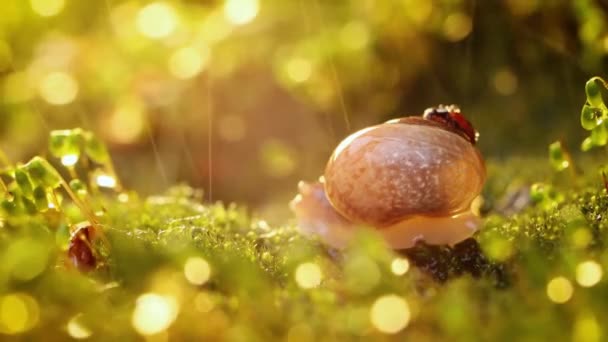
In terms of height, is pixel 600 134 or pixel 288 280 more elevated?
pixel 600 134

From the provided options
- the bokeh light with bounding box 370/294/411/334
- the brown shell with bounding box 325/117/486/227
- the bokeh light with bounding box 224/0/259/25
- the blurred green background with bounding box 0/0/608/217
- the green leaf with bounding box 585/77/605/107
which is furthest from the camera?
the bokeh light with bounding box 224/0/259/25

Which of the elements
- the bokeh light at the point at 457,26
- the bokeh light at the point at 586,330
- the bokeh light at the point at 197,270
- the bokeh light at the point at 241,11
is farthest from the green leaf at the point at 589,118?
the bokeh light at the point at 241,11

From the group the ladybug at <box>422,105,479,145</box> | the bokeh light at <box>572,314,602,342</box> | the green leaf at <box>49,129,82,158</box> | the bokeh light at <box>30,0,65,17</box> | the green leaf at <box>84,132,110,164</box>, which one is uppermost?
the bokeh light at <box>30,0,65,17</box>

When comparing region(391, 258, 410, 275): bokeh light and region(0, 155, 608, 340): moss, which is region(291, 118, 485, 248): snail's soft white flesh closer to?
region(0, 155, 608, 340): moss

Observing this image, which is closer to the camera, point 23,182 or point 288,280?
point 288,280

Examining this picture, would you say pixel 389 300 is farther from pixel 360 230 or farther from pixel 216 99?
pixel 216 99

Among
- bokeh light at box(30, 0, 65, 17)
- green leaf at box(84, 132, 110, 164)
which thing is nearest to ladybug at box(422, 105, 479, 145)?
green leaf at box(84, 132, 110, 164)

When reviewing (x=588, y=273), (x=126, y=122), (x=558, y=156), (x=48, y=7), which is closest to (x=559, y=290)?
(x=588, y=273)

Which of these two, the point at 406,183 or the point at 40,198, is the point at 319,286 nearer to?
the point at 406,183
